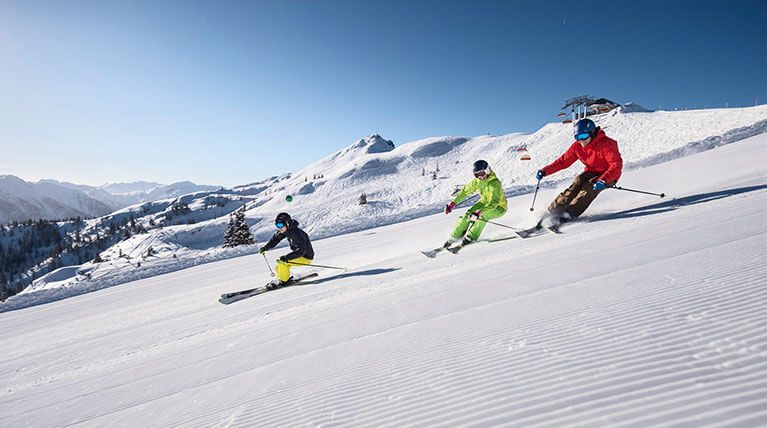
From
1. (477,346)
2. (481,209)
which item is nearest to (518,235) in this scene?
(481,209)

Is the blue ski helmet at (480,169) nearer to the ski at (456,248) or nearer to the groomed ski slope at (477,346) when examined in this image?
the ski at (456,248)

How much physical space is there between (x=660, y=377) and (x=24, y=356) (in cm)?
839

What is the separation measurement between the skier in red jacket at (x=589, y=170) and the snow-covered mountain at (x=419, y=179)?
5.11ft

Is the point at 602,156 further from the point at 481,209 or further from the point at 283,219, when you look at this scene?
the point at 283,219

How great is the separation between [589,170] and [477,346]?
651 centimetres

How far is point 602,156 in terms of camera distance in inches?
274

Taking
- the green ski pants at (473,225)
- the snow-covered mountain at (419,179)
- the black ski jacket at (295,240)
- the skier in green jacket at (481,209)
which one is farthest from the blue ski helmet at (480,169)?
the black ski jacket at (295,240)

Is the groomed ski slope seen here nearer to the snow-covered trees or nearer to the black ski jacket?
the black ski jacket

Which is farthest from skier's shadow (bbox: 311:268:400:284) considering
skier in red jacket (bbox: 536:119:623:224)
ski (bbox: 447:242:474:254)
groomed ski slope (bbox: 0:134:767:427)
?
skier in red jacket (bbox: 536:119:623:224)

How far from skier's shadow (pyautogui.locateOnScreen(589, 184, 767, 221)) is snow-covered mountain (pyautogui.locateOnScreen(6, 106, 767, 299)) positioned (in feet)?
7.34

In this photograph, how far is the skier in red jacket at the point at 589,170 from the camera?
675 centimetres

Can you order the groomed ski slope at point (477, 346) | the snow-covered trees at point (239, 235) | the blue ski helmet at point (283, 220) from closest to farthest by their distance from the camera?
the groomed ski slope at point (477, 346) < the blue ski helmet at point (283, 220) < the snow-covered trees at point (239, 235)

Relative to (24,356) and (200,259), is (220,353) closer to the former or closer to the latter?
(24,356)

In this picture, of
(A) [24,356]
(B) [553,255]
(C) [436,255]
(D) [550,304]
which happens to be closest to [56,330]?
(A) [24,356]
